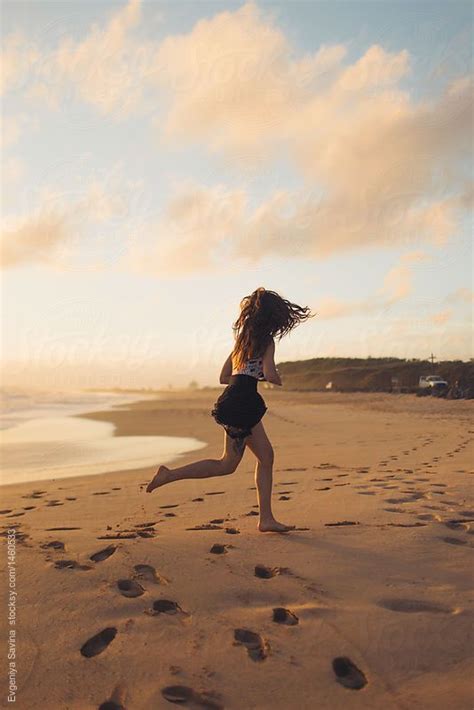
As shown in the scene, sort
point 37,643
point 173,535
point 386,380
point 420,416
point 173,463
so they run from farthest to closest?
point 386,380, point 420,416, point 173,463, point 173,535, point 37,643

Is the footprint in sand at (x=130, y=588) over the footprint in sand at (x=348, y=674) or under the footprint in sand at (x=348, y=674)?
over

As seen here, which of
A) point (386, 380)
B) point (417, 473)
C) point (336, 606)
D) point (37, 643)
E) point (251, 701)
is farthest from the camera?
point (386, 380)

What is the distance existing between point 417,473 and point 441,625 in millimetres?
4878

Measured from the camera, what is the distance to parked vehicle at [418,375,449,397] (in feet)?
113

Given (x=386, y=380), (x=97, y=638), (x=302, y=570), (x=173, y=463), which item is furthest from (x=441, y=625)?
(x=386, y=380)

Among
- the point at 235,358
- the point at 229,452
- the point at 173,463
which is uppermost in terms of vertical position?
the point at 235,358

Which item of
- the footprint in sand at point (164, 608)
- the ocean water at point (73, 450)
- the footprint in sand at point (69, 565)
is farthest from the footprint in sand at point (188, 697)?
the ocean water at point (73, 450)

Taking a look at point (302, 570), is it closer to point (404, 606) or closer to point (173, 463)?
point (404, 606)

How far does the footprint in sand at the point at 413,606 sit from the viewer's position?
339 centimetres

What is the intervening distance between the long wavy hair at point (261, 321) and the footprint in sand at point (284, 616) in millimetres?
2227

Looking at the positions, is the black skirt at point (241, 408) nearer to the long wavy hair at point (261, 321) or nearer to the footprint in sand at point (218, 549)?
the long wavy hair at point (261, 321)

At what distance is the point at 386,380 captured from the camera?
168ft

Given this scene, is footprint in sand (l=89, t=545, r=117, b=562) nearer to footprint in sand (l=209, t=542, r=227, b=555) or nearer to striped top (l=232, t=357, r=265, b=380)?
footprint in sand (l=209, t=542, r=227, b=555)

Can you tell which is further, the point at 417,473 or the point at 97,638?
the point at 417,473
